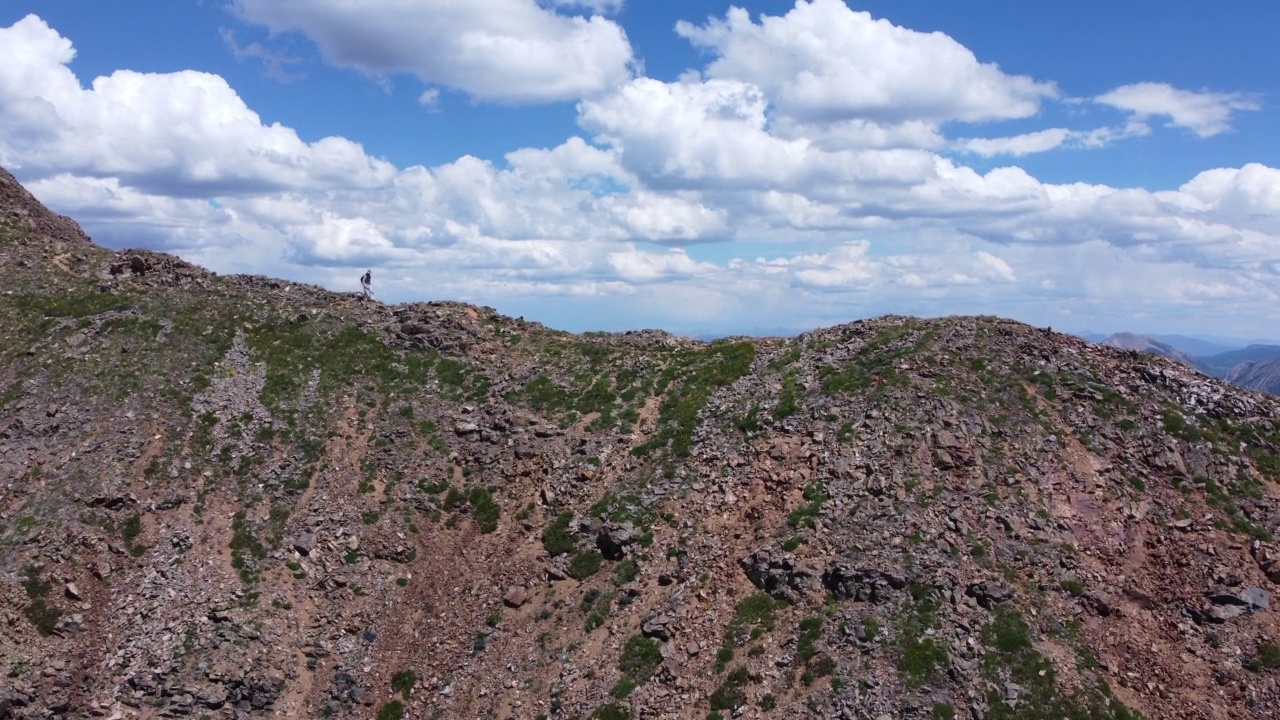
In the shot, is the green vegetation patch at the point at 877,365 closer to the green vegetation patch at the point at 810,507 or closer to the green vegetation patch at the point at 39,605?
the green vegetation patch at the point at 810,507

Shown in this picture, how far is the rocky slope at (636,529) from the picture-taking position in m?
31.0

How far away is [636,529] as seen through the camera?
39062mm

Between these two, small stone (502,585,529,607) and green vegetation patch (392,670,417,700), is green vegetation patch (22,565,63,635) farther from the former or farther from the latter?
small stone (502,585,529,607)

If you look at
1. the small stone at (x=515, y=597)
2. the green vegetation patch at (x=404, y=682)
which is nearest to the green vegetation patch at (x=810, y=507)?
the small stone at (x=515, y=597)

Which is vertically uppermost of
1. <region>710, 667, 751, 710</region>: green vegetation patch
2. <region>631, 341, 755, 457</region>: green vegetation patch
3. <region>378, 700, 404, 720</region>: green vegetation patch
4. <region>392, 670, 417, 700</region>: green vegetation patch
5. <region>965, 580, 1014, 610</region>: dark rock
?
<region>631, 341, 755, 457</region>: green vegetation patch

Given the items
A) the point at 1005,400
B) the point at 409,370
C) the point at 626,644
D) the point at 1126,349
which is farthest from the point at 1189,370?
the point at 409,370

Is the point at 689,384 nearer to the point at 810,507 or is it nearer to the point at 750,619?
the point at 810,507

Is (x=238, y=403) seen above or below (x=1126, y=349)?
below

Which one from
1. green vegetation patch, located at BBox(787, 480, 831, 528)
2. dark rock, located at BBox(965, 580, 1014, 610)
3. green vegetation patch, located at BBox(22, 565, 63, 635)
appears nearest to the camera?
dark rock, located at BBox(965, 580, 1014, 610)

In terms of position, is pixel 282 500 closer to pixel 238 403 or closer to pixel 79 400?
pixel 238 403

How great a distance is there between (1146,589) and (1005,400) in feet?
37.6

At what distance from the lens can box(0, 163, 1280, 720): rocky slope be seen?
31.0m

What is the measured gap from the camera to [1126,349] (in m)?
44.4

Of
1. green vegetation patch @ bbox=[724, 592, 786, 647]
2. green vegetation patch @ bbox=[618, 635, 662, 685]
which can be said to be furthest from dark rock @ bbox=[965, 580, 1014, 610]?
green vegetation patch @ bbox=[618, 635, 662, 685]
